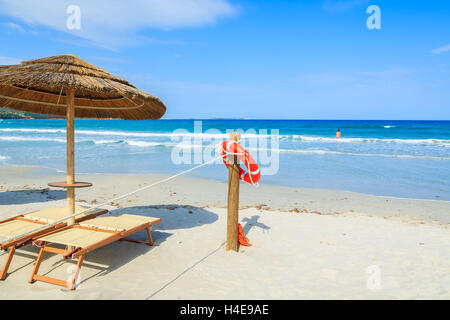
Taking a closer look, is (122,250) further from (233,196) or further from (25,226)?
(233,196)

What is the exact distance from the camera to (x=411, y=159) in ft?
54.2

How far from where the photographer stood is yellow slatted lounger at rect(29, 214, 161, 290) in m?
3.36

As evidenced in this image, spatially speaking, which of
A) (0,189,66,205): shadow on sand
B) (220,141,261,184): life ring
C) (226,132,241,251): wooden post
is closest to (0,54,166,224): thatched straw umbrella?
(220,141,261,184): life ring

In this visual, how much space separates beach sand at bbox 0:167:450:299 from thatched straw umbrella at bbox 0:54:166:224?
1126 millimetres

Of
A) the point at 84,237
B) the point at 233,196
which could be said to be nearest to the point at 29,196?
the point at 84,237

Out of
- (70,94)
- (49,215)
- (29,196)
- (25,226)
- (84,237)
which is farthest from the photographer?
(29,196)

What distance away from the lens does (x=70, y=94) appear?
4227mm

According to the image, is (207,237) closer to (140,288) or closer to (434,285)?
(140,288)

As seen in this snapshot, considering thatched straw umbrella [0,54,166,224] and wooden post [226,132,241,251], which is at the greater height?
thatched straw umbrella [0,54,166,224]

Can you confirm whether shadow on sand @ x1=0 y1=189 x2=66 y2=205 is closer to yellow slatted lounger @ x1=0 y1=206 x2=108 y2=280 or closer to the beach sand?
the beach sand

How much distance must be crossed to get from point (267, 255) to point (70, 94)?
3482 millimetres

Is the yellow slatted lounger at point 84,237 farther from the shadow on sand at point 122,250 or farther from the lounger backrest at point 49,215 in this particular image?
the lounger backrest at point 49,215

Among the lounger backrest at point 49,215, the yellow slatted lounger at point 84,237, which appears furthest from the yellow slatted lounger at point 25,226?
the yellow slatted lounger at point 84,237
